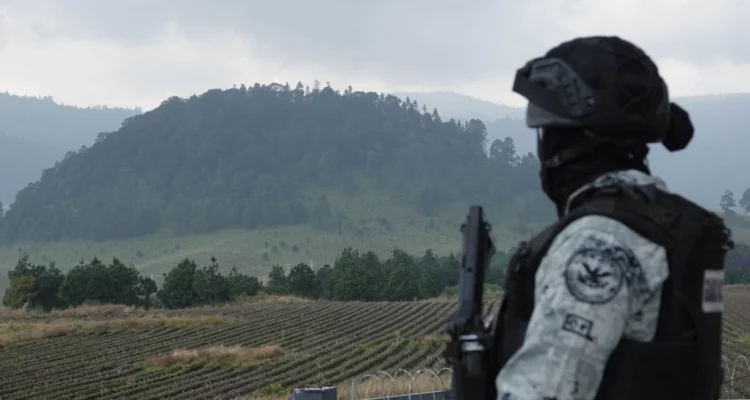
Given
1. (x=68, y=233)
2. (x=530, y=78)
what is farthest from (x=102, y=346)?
(x=68, y=233)

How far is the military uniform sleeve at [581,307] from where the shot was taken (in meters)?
1.56

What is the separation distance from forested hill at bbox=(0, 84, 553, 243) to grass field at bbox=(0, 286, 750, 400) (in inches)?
3445

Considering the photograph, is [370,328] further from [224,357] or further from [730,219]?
[730,219]

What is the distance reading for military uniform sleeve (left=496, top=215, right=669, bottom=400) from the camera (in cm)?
156

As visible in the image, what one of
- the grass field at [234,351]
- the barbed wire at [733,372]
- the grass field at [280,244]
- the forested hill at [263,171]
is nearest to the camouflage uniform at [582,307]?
the grass field at [234,351]

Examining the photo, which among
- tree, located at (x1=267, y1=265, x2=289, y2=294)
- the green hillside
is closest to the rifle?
tree, located at (x1=267, y1=265, x2=289, y2=294)

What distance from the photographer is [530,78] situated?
1.90m

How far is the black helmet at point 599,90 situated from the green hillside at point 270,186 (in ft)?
376

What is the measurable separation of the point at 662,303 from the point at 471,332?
386 millimetres

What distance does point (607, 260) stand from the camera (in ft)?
5.19

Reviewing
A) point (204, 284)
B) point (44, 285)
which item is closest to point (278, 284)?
point (204, 284)

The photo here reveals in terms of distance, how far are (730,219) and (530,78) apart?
145822 mm

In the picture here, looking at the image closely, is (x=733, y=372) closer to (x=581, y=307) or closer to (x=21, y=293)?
(x=581, y=307)

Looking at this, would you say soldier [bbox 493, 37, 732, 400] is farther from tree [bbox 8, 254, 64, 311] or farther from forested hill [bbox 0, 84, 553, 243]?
forested hill [bbox 0, 84, 553, 243]
